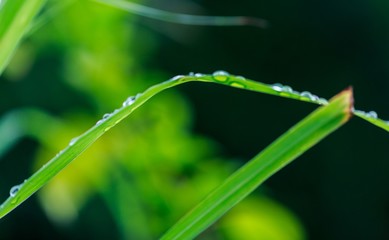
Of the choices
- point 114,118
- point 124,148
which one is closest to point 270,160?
point 114,118

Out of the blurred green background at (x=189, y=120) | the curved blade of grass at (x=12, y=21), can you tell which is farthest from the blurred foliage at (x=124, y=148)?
the curved blade of grass at (x=12, y=21)

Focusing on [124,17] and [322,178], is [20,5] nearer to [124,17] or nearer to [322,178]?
[124,17]

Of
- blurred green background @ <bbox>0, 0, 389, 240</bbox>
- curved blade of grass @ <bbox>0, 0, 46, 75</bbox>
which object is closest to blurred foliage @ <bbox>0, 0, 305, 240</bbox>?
blurred green background @ <bbox>0, 0, 389, 240</bbox>

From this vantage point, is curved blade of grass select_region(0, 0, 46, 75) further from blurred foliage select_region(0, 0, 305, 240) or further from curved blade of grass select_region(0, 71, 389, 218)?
blurred foliage select_region(0, 0, 305, 240)

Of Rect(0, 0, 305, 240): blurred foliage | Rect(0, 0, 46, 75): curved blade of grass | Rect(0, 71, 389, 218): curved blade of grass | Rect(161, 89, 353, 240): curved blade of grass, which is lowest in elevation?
Rect(161, 89, 353, 240): curved blade of grass

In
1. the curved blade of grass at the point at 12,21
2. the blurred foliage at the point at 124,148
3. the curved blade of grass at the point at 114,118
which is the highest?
the blurred foliage at the point at 124,148

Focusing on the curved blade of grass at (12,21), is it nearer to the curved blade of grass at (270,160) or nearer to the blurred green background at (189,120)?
the curved blade of grass at (270,160)

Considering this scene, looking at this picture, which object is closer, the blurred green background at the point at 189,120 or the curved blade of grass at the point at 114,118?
the curved blade of grass at the point at 114,118
